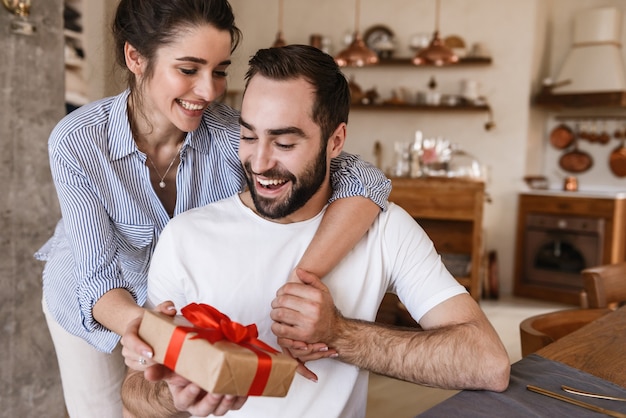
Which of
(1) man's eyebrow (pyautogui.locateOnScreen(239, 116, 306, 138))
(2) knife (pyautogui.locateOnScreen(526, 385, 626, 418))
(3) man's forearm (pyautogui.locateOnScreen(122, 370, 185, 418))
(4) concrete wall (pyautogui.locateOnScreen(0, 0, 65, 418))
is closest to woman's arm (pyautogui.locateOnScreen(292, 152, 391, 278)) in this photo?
(1) man's eyebrow (pyautogui.locateOnScreen(239, 116, 306, 138))

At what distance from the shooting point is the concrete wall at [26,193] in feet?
7.54

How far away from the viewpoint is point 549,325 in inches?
74.6

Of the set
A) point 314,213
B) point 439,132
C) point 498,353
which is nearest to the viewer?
point 498,353

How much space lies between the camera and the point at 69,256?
1.71 metres

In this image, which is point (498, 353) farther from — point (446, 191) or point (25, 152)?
point (446, 191)

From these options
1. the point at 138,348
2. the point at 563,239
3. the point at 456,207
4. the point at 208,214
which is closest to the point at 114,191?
the point at 208,214

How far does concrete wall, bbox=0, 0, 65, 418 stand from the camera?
2.30 meters

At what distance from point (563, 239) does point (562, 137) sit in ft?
4.05

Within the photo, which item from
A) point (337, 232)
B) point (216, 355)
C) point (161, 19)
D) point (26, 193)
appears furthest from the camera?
point (26, 193)

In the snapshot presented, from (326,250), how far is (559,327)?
3.21 ft

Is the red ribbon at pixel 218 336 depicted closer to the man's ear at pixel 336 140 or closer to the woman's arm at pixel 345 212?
the woman's arm at pixel 345 212

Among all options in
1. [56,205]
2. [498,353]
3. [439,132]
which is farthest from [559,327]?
[439,132]

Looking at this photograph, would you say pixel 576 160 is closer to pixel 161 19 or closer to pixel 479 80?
pixel 479 80

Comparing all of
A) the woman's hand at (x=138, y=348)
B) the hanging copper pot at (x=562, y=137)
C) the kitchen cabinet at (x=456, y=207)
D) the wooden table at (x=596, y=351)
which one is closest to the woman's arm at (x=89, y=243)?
the woman's hand at (x=138, y=348)
